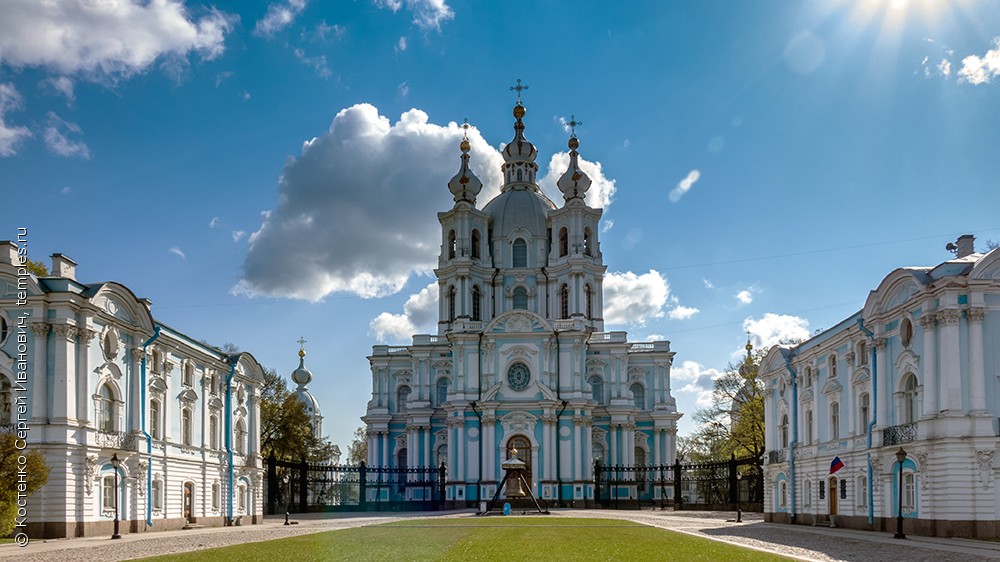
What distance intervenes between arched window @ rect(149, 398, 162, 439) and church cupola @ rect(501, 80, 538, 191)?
4844cm

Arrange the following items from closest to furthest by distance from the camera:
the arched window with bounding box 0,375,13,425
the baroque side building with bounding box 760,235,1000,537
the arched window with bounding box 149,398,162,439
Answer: the baroque side building with bounding box 760,235,1000,537
the arched window with bounding box 0,375,13,425
the arched window with bounding box 149,398,162,439

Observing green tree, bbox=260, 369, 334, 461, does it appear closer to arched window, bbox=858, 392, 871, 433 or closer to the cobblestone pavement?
the cobblestone pavement

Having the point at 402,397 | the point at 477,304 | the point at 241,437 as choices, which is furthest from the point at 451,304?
the point at 241,437

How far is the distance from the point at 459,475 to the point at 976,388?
1602 inches

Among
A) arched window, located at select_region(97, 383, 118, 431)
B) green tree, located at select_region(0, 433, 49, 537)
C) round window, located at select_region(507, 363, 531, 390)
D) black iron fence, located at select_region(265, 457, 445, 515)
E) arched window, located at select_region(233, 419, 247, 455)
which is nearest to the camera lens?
green tree, located at select_region(0, 433, 49, 537)

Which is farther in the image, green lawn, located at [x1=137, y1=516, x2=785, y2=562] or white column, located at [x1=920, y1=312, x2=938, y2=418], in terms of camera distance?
white column, located at [x1=920, y1=312, x2=938, y2=418]

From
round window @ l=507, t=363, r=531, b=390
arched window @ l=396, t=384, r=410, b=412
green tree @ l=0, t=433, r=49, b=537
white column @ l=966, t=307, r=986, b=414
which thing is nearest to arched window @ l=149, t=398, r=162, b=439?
green tree @ l=0, t=433, r=49, b=537

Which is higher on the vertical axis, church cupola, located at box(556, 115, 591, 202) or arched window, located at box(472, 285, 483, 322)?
church cupola, located at box(556, 115, 591, 202)

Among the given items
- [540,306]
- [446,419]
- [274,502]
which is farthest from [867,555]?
[540,306]

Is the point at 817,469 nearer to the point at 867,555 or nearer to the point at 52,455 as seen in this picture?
the point at 867,555

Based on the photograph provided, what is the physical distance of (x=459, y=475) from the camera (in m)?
66.1

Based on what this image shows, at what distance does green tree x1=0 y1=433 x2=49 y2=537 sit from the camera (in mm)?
27078

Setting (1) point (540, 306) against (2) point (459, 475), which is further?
(1) point (540, 306)

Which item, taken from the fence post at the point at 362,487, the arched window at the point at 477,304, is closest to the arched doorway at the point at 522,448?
the fence post at the point at 362,487
